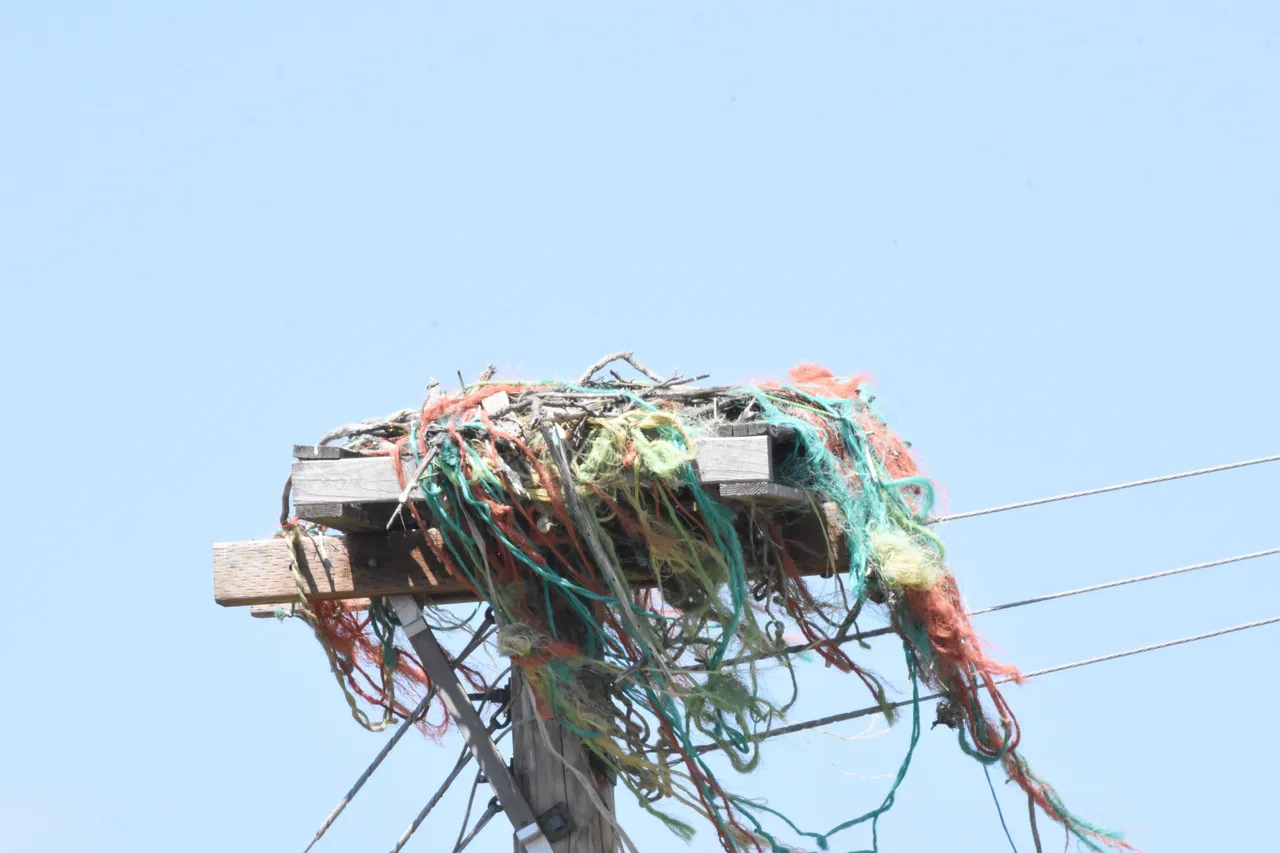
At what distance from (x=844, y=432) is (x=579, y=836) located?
4.84 ft

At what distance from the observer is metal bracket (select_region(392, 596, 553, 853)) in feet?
20.5

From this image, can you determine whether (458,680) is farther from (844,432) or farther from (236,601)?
(844,432)

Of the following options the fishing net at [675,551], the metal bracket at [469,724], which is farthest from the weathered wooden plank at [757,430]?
the metal bracket at [469,724]

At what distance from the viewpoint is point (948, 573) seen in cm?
611

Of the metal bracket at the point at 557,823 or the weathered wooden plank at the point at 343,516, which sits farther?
the metal bracket at the point at 557,823

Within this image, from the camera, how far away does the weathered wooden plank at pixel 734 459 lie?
5.62 meters

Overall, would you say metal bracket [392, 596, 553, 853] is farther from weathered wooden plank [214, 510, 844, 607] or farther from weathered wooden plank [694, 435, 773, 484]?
weathered wooden plank [694, 435, 773, 484]

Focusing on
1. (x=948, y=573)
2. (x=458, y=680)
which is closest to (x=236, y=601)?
(x=458, y=680)

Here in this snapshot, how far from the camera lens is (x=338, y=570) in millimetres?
6371

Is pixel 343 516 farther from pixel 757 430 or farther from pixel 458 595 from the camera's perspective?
pixel 757 430

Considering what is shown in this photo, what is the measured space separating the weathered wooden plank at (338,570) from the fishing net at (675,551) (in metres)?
0.10

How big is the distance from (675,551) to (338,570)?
3.77 ft

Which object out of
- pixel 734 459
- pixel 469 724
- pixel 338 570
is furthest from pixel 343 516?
pixel 734 459

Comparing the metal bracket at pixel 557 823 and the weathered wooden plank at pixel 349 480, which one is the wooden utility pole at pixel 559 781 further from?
the weathered wooden plank at pixel 349 480
